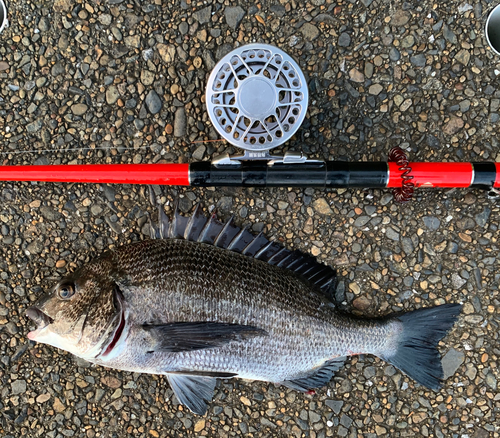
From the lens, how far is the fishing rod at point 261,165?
1.91m

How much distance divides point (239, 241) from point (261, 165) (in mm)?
455

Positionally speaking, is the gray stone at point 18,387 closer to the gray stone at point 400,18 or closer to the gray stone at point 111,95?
the gray stone at point 111,95

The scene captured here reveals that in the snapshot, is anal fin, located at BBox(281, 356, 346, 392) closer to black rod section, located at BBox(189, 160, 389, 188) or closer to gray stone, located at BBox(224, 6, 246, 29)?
black rod section, located at BBox(189, 160, 389, 188)

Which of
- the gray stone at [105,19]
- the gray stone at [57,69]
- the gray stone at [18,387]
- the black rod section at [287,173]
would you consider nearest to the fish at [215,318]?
the black rod section at [287,173]

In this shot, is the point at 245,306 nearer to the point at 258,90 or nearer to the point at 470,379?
the point at 258,90

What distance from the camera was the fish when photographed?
1.84m

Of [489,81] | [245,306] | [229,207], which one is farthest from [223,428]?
[489,81]

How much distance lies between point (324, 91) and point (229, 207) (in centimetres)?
86

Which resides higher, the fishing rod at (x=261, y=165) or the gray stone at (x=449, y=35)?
the gray stone at (x=449, y=35)

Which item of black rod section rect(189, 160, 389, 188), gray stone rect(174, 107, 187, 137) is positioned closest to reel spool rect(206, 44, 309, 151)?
black rod section rect(189, 160, 389, 188)

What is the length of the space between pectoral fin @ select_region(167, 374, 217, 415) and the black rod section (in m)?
1.04

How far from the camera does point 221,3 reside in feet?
7.12

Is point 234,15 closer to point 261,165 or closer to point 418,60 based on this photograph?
point 261,165

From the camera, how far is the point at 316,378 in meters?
2.12
